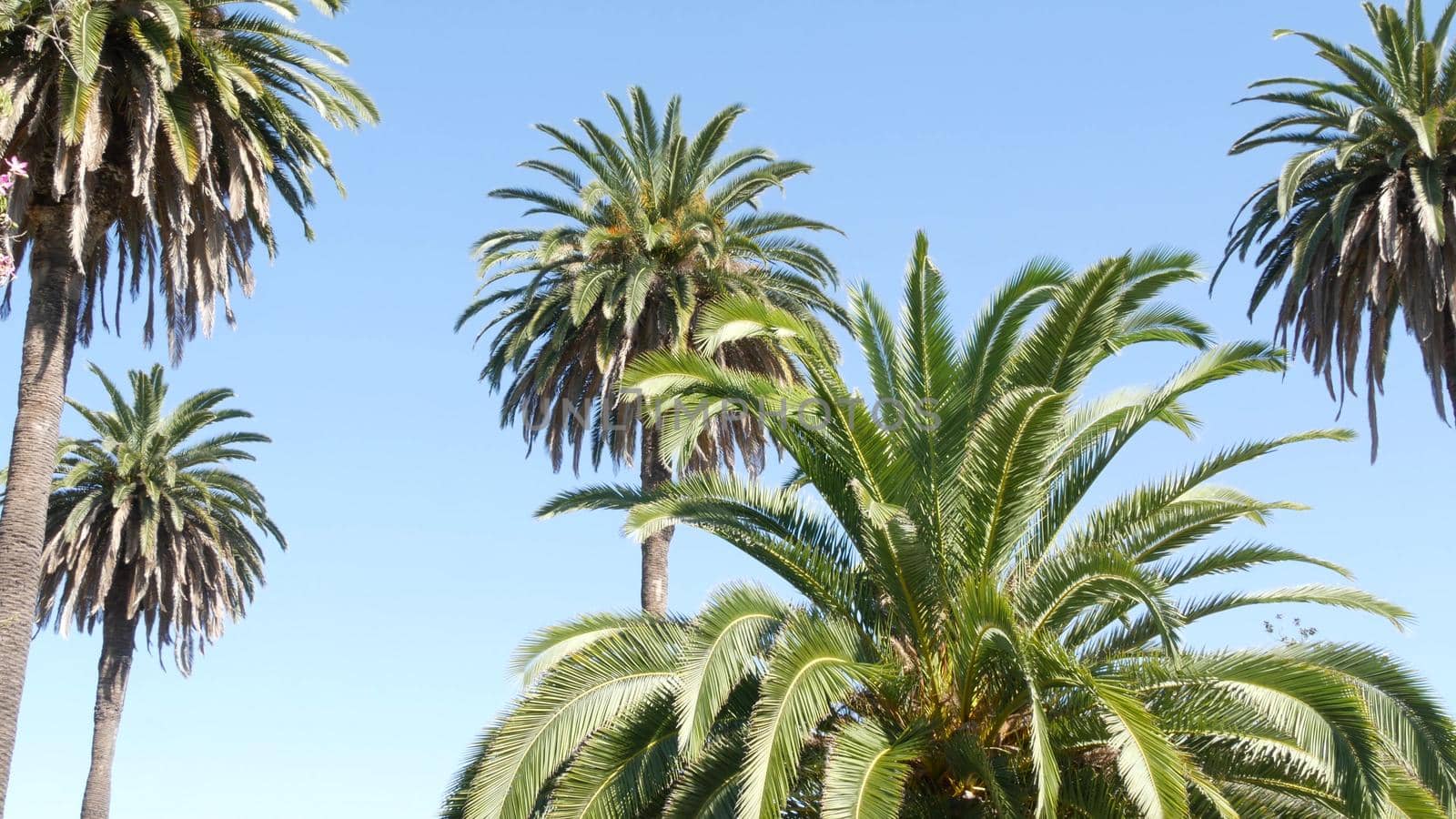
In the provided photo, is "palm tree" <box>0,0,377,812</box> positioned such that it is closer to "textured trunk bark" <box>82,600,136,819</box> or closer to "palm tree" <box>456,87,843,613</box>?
"palm tree" <box>456,87,843,613</box>

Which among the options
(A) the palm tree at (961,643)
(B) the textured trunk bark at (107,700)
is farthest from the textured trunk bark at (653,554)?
(B) the textured trunk bark at (107,700)

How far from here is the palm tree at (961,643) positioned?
11266 millimetres

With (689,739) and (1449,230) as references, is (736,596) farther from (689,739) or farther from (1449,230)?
(1449,230)

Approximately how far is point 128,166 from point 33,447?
13.2ft

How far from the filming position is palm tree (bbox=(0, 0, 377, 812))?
55.2 ft

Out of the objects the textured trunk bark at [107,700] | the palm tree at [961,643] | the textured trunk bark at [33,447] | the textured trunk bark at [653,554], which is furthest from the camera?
the textured trunk bark at [107,700]

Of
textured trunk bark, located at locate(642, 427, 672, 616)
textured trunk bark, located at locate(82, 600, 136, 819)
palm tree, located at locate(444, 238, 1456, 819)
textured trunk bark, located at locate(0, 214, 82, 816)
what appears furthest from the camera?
textured trunk bark, located at locate(82, 600, 136, 819)

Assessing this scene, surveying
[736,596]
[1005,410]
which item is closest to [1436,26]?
[1005,410]

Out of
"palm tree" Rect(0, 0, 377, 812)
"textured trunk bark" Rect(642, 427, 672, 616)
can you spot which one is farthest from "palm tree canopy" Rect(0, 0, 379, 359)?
"textured trunk bark" Rect(642, 427, 672, 616)

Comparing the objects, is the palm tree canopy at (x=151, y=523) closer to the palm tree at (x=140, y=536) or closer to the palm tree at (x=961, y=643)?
the palm tree at (x=140, y=536)

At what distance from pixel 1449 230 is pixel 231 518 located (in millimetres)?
25390

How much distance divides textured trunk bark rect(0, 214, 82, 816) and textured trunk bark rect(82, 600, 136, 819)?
14.9m

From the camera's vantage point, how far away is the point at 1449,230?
20.5 metres

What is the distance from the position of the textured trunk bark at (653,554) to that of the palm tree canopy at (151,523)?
12.7 m
